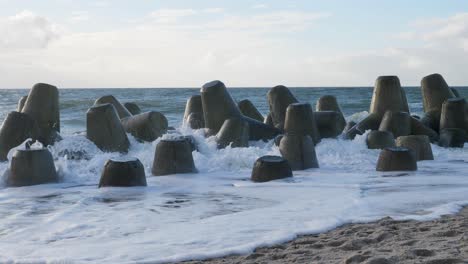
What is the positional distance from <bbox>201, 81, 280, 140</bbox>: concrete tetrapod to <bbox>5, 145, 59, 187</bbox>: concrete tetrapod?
3.89 m

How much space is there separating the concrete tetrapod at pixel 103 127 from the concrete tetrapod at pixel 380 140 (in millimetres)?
3794

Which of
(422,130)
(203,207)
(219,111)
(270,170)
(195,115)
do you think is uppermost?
(219,111)

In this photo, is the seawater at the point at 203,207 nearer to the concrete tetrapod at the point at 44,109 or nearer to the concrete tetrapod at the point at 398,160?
the concrete tetrapod at the point at 398,160

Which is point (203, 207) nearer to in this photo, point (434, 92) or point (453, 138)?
point (453, 138)

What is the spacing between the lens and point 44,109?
1089 cm

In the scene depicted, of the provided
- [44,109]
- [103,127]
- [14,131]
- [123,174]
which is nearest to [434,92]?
[103,127]

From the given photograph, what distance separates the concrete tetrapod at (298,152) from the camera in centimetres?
898

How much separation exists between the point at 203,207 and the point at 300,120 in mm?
5084

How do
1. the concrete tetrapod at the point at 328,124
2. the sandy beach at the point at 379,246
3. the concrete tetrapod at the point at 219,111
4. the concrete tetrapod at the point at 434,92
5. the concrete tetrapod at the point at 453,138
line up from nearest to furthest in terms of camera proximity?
the sandy beach at the point at 379,246
the concrete tetrapod at the point at 219,111
the concrete tetrapod at the point at 328,124
the concrete tetrapod at the point at 453,138
the concrete tetrapod at the point at 434,92

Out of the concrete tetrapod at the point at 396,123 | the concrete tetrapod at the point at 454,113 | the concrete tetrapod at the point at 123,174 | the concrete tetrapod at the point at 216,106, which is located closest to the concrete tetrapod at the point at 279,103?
the concrete tetrapod at the point at 216,106

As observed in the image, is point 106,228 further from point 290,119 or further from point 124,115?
point 124,115

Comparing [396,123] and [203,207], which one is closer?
Result: [203,207]

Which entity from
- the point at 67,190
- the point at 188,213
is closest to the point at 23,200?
the point at 67,190

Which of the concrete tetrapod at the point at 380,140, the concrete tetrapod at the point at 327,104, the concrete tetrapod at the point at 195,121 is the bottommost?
the concrete tetrapod at the point at 380,140
